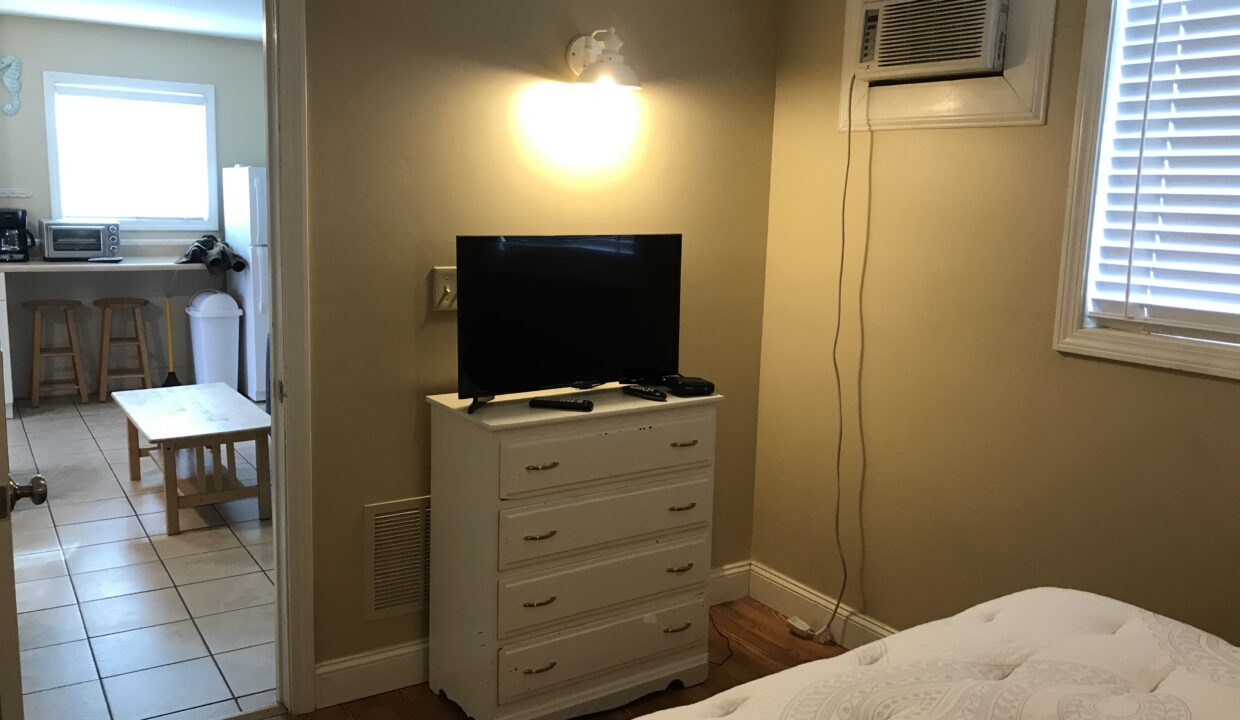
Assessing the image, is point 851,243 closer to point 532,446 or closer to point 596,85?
point 596,85

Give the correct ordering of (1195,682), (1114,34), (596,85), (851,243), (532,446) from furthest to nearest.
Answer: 1. (851,243)
2. (596,85)
3. (532,446)
4. (1114,34)
5. (1195,682)

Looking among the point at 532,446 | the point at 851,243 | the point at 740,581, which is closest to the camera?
the point at 532,446

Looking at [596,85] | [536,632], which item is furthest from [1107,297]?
[536,632]

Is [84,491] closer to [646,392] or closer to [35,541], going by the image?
[35,541]

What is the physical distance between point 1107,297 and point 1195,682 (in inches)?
46.7

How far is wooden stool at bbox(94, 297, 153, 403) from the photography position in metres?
6.47

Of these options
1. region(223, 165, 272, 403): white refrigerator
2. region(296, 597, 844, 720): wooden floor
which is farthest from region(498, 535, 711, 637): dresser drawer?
region(223, 165, 272, 403): white refrigerator

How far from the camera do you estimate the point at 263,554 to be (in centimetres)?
397

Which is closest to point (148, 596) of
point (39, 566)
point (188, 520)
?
point (39, 566)

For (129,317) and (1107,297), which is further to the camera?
(129,317)

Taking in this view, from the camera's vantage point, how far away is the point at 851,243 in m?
3.11

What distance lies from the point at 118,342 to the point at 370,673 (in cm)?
474

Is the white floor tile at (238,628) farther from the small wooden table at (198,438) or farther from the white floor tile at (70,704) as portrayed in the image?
the small wooden table at (198,438)

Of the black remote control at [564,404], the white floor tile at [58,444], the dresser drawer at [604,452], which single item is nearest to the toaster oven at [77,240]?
the white floor tile at [58,444]
